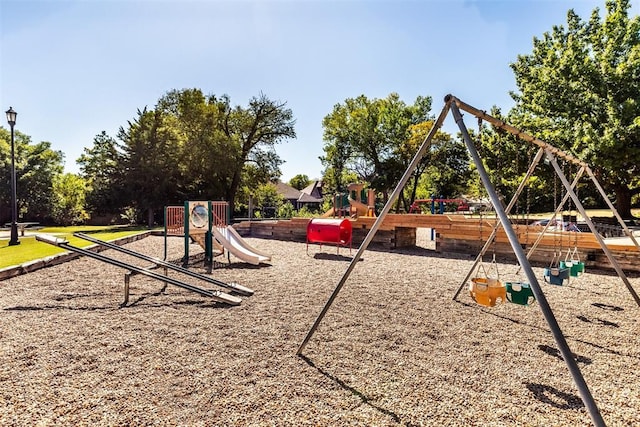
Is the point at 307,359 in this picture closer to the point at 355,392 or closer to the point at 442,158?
the point at 355,392

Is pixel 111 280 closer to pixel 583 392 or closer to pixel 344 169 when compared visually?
pixel 583 392

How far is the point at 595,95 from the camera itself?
18.0m

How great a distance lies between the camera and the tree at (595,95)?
16.5 m

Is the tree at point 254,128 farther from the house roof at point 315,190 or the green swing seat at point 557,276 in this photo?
the house roof at point 315,190

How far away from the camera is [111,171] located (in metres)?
26.7

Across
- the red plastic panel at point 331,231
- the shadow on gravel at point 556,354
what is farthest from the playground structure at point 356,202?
the shadow on gravel at point 556,354

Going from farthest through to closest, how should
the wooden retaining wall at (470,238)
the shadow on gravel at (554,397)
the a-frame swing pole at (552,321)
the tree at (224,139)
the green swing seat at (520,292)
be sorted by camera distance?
the tree at (224,139), the wooden retaining wall at (470,238), the green swing seat at (520,292), the shadow on gravel at (554,397), the a-frame swing pole at (552,321)

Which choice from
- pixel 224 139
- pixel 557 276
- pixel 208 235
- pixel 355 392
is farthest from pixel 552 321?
pixel 224 139

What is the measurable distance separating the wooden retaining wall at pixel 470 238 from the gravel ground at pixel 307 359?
88.9 inches

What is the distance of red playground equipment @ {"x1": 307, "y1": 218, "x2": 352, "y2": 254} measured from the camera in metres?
12.2

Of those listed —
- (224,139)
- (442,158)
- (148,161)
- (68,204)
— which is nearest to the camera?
(148,161)

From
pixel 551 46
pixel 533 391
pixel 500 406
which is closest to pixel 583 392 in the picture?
pixel 500 406

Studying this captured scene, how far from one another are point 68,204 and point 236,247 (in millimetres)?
29601

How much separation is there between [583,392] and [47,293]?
795cm
